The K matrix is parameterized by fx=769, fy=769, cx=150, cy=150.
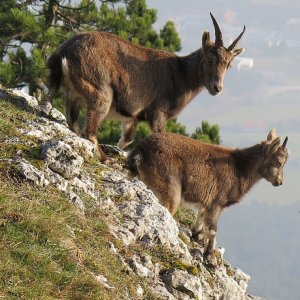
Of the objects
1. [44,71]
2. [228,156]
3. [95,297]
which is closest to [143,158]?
[228,156]

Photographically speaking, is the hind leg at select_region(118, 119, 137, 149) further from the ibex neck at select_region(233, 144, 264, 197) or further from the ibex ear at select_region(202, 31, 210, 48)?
the ibex neck at select_region(233, 144, 264, 197)

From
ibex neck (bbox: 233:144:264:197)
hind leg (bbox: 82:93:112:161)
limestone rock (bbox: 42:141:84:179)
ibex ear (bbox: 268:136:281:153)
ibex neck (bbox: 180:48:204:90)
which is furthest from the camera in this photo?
ibex neck (bbox: 180:48:204:90)

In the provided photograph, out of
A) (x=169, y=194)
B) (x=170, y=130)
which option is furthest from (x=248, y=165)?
(x=170, y=130)

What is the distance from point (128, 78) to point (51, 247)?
5670mm

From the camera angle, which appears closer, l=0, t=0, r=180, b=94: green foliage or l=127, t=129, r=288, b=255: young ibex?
l=127, t=129, r=288, b=255: young ibex

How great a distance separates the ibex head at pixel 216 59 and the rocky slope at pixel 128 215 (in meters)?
3.25

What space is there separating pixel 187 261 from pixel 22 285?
9.99 feet

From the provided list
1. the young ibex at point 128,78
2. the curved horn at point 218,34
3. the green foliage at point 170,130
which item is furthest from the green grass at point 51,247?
the green foliage at point 170,130

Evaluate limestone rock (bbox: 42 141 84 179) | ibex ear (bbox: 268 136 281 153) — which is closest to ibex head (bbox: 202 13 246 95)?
ibex ear (bbox: 268 136 281 153)

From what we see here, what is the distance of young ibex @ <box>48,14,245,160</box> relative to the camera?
492 inches

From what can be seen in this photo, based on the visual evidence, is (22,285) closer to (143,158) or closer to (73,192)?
(73,192)

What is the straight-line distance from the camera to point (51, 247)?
811cm

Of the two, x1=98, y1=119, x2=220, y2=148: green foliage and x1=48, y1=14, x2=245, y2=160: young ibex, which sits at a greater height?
x1=98, y1=119, x2=220, y2=148: green foliage

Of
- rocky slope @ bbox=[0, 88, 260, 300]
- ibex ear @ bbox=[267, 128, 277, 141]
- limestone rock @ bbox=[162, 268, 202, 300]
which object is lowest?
limestone rock @ bbox=[162, 268, 202, 300]
